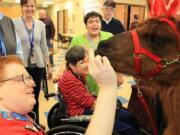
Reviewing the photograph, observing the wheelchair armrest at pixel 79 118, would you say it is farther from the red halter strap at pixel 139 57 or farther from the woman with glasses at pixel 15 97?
the woman with glasses at pixel 15 97

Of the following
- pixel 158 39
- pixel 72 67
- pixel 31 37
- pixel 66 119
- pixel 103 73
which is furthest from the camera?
pixel 31 37

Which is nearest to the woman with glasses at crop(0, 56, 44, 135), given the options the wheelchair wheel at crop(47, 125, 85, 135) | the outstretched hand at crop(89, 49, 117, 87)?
the outstretched hand at crop(89, 49, 117, 87)

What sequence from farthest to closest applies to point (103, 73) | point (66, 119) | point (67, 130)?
point (66, 119), point (67, 130), point (103, 73)

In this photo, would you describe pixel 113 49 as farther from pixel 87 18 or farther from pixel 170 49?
pixel 87 18

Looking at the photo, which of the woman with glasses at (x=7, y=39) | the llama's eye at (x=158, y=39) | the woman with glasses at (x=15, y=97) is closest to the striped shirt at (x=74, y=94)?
the woman with glasses at (x=7, y=39)

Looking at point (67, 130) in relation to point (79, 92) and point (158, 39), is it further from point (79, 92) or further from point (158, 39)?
point (158, 39)

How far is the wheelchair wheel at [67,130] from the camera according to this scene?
2.24m

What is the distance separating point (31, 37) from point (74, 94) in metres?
1.08

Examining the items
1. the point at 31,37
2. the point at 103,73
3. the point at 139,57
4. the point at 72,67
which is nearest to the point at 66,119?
the point at 72,67

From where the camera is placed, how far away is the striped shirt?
95.3 inches

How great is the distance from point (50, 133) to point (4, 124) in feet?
4.21

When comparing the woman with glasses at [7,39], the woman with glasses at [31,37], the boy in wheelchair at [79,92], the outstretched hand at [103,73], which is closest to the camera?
the outstretched hand at [103,73]

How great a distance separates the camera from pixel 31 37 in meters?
3.23

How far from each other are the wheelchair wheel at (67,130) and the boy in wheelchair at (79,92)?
22 centimetres
